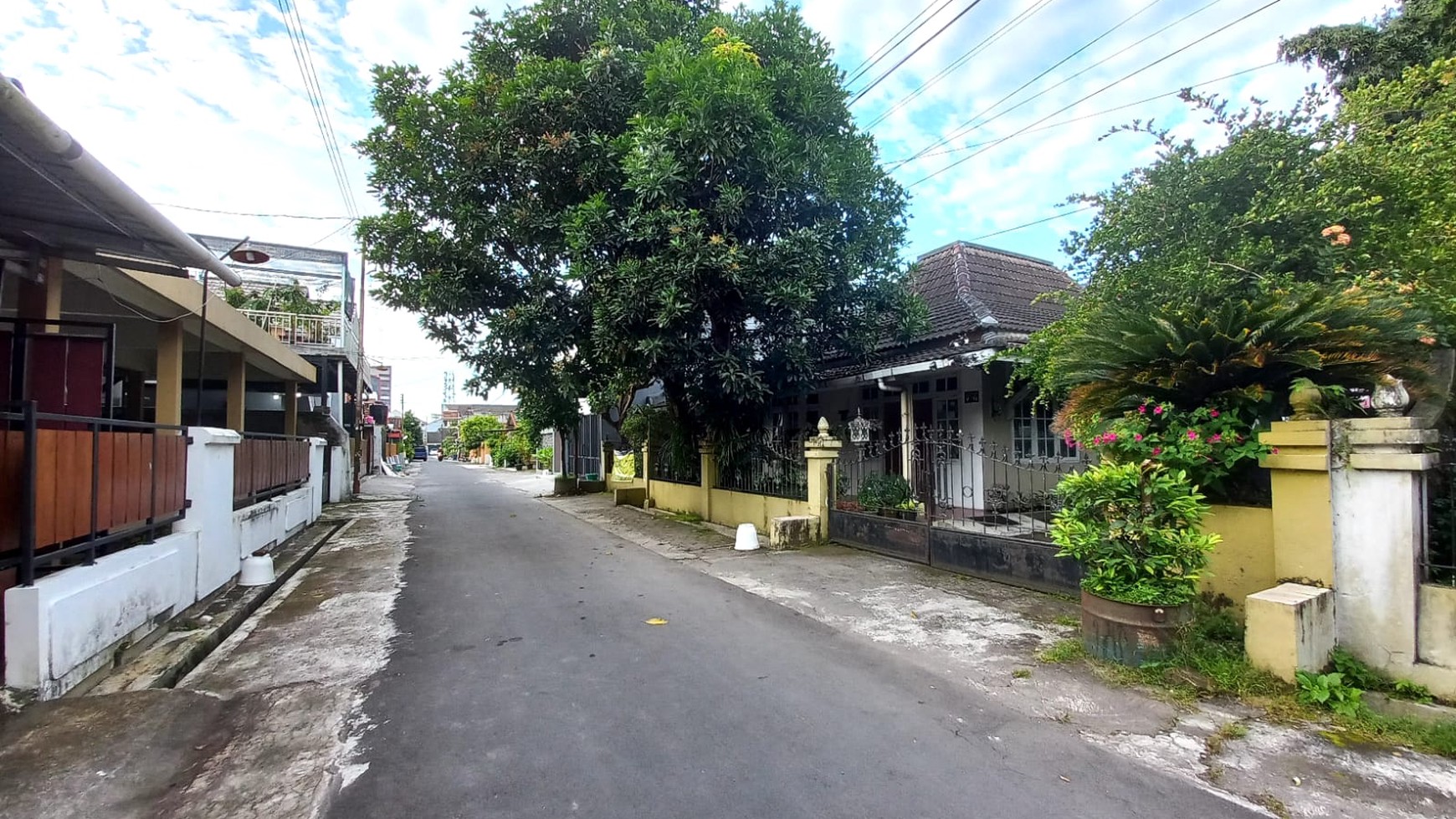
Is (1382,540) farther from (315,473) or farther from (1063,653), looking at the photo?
(315,473)

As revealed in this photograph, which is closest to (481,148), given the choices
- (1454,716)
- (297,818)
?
(297,818)

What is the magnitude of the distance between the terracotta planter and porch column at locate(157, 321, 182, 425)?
9.75 metres

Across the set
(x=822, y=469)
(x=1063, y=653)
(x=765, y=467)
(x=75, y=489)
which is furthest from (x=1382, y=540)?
(x=765, y=467)

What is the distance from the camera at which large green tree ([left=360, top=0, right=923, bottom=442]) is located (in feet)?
30.5

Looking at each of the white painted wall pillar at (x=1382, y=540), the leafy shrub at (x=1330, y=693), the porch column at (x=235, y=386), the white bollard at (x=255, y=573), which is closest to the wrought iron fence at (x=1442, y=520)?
the white painted wall pillar at (x=1382, y=540)

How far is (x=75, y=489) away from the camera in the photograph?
434cm

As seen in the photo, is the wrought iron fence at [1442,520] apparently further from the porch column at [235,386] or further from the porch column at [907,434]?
the porch column at [235,386]

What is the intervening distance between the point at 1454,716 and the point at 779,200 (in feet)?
28.0

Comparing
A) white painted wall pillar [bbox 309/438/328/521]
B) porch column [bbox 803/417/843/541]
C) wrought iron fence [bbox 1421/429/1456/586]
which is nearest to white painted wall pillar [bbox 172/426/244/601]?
white painted wall pillar [bbox 309/438/328/521]

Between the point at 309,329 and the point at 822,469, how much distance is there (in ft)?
48.8

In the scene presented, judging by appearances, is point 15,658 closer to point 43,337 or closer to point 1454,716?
point 43,337

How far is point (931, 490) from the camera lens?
8219mm

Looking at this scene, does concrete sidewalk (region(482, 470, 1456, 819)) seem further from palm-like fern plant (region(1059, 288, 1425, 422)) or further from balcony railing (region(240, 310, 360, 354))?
balcony railing (region(240, 310, 360, 354))

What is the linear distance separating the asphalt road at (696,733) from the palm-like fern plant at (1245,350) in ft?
9.31
